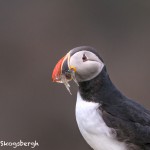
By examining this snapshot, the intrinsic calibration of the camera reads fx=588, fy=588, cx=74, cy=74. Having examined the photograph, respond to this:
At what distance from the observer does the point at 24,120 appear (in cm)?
718

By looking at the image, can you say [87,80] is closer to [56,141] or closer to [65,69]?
[65,69]

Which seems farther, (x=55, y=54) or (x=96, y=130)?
(x=55, y=54)

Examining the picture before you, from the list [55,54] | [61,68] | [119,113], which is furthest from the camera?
[55,54]

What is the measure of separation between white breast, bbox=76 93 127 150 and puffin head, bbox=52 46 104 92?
0.18 metres

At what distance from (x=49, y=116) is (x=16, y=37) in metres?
1.42

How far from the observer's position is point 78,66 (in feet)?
10.2

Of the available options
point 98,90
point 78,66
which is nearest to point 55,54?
point 98,90

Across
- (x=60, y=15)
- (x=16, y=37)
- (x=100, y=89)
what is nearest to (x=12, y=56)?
(x=16, y=37)

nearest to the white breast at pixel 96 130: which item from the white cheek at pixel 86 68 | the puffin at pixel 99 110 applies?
the puffin at pixel 99 110

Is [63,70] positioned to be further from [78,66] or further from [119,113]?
[119,113]

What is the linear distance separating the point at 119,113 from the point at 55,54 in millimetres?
4593

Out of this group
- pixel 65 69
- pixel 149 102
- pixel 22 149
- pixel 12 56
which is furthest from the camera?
pixel 12 56

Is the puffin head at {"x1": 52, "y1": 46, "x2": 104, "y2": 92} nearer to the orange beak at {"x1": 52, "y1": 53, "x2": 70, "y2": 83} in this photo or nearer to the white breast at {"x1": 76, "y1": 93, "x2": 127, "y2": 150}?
the orange beak at {"x1": 52, "y1": 53, "x2": 70, "y2": 83}

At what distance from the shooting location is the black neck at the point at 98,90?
3201 mm
